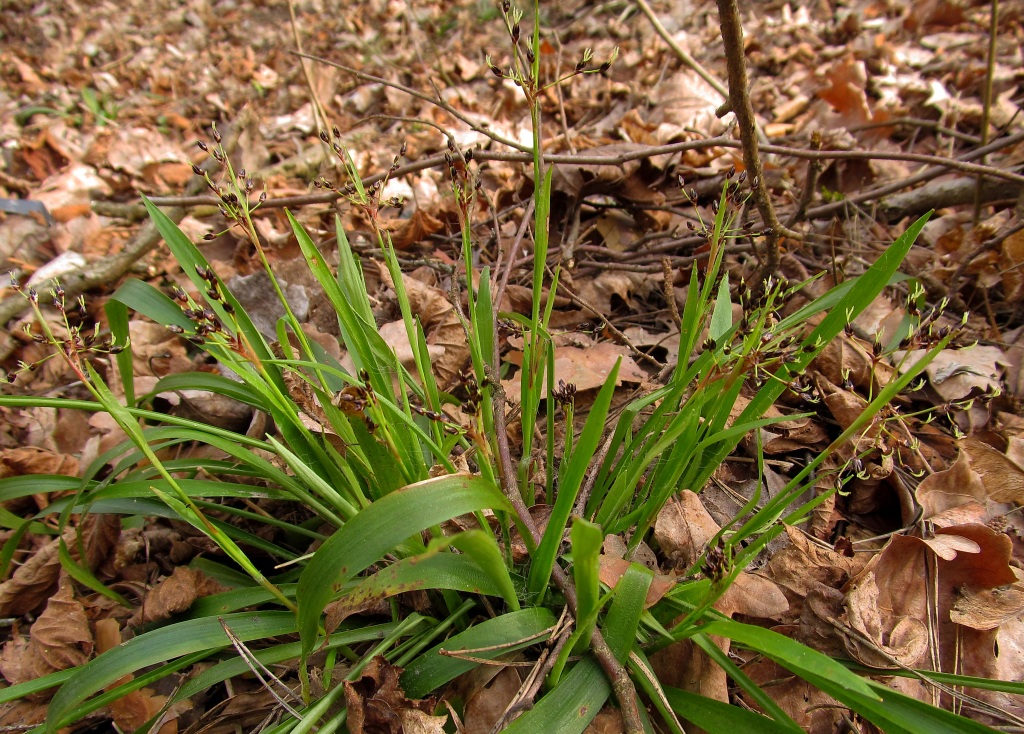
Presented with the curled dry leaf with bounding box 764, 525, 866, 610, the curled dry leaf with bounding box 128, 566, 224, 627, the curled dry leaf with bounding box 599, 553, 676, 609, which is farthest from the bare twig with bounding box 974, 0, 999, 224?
the curled dry leaf with bounding box 128, 566, 224, 627

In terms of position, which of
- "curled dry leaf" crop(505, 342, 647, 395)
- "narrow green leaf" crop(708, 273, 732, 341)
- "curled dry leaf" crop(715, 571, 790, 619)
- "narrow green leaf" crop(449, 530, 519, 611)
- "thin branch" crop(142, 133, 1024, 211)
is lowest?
"curled dry leaf" crop(715, 571, 790, 619)

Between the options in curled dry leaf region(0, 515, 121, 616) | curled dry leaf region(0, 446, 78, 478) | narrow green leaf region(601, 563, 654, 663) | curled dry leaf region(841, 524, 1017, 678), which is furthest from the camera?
curled dry leaf region(0, 446, 78, 478)

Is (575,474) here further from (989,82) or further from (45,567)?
(989,82)

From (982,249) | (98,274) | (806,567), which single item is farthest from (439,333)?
(98,274)

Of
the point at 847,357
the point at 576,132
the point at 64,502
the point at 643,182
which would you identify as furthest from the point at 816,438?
the point at 576,132

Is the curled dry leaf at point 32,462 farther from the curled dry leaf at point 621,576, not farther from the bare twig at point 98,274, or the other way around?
the curled dry leaf at point 621,576

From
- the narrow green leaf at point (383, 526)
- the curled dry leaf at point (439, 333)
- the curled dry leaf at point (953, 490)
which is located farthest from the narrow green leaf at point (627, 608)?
the curled dry leaf at point (439, 333)

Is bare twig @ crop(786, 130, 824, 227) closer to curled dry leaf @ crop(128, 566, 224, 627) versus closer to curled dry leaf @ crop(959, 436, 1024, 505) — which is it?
curled dry leaf @ crop(959, 436, 1024, 505)
